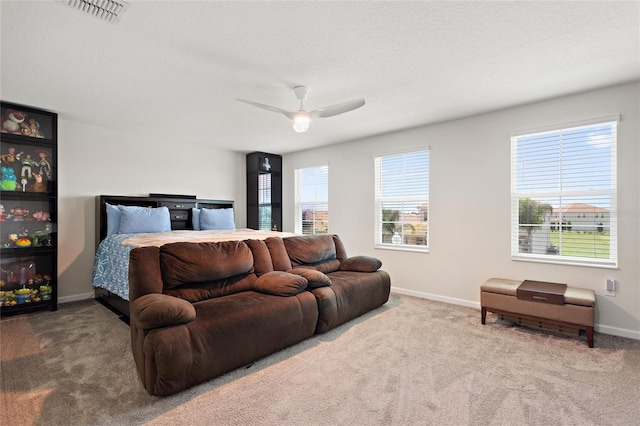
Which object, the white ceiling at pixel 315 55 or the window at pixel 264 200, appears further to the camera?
the window at pixel 264 200

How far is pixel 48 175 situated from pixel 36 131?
560mm

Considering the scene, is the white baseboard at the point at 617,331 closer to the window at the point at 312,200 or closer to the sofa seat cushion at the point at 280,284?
the sofa seat cushion at the point at 280,284

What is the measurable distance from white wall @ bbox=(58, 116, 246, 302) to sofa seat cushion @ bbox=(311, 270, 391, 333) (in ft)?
11.5

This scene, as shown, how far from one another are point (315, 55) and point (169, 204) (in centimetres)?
388

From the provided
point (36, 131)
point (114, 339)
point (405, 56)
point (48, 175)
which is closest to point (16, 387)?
point (114, 339)

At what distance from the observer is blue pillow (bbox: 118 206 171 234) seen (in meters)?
4.38

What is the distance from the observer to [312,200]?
620 cm

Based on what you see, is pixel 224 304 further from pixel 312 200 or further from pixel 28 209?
pixel 312 200

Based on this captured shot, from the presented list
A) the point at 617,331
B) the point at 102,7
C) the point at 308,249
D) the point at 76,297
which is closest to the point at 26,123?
the point at 76,297

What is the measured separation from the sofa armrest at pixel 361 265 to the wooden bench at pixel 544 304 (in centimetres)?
126

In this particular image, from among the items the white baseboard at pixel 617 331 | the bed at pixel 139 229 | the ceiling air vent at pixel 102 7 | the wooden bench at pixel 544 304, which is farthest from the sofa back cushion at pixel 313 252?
the white baseboard at pixel 617 331

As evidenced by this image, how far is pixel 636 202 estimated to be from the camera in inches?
120

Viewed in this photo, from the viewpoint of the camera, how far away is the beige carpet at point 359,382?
1.89 m

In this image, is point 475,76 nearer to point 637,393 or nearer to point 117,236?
point 637,393
